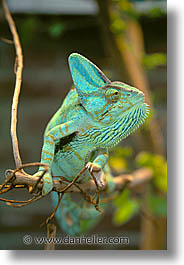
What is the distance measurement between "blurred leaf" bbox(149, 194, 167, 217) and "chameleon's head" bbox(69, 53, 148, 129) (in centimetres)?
106

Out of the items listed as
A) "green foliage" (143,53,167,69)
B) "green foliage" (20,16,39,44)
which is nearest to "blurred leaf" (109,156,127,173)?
"green foliage" (143,53,167,69)

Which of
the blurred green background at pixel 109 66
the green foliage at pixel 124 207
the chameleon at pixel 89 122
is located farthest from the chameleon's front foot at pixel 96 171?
the green foliage at pixel 124 207

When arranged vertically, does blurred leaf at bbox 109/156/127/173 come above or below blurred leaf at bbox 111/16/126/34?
below

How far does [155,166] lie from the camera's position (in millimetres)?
1627

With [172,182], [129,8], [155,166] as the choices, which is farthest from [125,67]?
[172,182]

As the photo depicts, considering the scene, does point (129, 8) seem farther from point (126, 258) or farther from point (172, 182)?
point (126, 258)

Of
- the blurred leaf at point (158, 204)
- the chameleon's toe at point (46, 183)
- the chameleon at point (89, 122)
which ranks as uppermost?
the chameleon at point (89, 122)

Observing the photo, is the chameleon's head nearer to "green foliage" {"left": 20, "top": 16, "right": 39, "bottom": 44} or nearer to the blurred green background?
the blurred green background

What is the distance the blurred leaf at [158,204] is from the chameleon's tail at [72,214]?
762 millimetres

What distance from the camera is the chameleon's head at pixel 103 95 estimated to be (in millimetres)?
604

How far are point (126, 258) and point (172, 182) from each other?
0.31 m

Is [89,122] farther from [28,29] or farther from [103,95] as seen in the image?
[28,29]

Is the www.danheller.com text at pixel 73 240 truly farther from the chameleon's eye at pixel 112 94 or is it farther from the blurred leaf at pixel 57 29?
the blurred leaf at pixel 57 29

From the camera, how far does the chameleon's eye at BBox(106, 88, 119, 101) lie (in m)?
0.61
